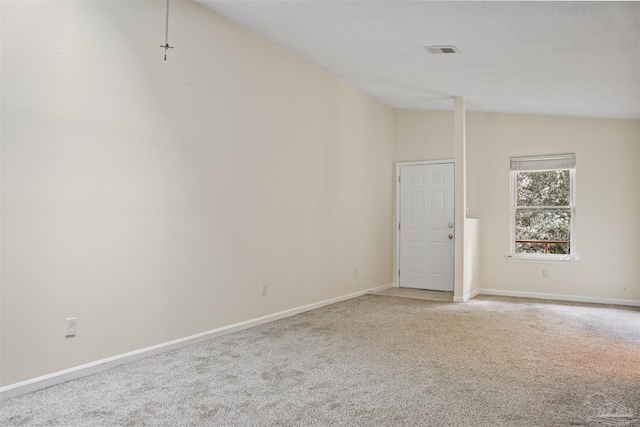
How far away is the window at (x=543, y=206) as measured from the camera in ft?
20.3

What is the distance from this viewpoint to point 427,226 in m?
6.98

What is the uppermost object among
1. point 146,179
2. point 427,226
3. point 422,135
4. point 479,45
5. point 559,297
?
point 479,45

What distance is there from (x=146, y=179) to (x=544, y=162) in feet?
17.0

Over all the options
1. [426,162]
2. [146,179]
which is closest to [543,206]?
[426,162]

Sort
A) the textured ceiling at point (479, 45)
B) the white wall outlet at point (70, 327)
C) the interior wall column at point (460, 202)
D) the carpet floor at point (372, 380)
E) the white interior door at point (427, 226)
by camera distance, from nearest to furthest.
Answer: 1. the carpet floor at point (372, 380)
2. the white wall outlet at point (70, 327)
3. the textured ceiling at point (479, 45)
4. the interior wall column at point (460, 202)
5. the white interior door at point (427, 226)

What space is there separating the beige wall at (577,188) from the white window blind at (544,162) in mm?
80

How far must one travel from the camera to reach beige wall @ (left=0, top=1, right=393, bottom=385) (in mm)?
2830

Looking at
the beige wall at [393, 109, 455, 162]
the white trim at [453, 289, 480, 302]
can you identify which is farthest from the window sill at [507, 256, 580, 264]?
the beige wall at [393, 109, 455, 162]

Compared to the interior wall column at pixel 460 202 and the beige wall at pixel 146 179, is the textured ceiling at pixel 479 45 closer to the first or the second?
the interior wall column at pixel 460 202

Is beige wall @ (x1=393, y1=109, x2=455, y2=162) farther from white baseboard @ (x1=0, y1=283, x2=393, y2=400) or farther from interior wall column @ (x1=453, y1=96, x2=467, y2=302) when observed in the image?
white baseboard @ (x1=0, y1=283, x2=393, y2=400)

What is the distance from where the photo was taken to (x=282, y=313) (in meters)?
4.91

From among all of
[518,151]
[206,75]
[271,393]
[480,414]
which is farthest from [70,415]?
[518,151]

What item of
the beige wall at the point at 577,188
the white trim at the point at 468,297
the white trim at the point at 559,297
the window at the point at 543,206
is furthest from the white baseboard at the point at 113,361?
the window at the point at 543,206

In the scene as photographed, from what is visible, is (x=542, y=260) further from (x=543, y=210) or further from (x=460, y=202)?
(x=460, y=202)
